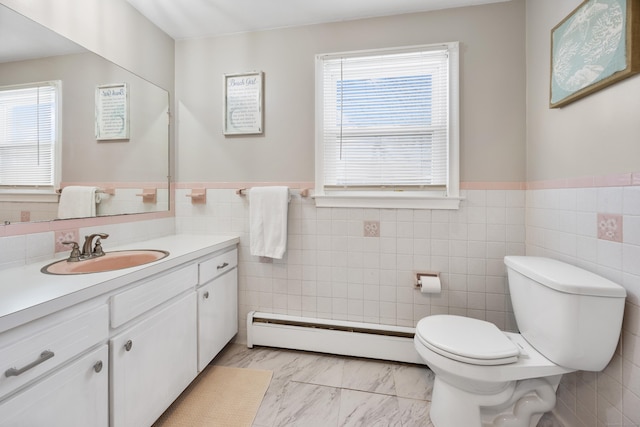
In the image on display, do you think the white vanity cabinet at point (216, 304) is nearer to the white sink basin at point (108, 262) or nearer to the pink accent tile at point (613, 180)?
the white sink basin at point (108, 262)

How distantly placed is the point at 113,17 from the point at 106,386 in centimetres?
195

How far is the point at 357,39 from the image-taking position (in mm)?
1841

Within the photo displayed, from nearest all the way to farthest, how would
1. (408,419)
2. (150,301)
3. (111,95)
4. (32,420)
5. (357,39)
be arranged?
(32,420) → (150,301) → (408,419) → (111,95) → (357,39)

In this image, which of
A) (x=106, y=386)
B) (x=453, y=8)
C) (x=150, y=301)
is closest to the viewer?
(x=106, y=386)

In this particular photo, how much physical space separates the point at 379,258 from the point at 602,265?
3.44 ft

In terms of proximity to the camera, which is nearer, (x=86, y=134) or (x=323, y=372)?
(x=86, y=134)

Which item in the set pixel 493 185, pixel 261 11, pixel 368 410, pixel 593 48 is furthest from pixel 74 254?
pixel 593 48

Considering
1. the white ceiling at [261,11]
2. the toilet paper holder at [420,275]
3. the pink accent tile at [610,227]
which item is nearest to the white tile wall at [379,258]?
the toilet paper holder at [420,275]

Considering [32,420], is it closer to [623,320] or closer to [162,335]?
[162,335]

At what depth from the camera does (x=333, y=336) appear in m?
1.87

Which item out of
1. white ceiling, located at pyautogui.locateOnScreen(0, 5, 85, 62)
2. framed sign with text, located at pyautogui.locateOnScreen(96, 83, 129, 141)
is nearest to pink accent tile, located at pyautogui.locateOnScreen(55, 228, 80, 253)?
framed sign with text, located at pyautogui.locateOnScreen(96, 83, 129, 141)

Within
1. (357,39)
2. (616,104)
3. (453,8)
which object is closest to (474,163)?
(616,104)

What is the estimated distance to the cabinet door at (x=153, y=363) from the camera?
105 cm

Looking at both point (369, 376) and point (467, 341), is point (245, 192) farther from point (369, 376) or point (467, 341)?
point (467, 341)
